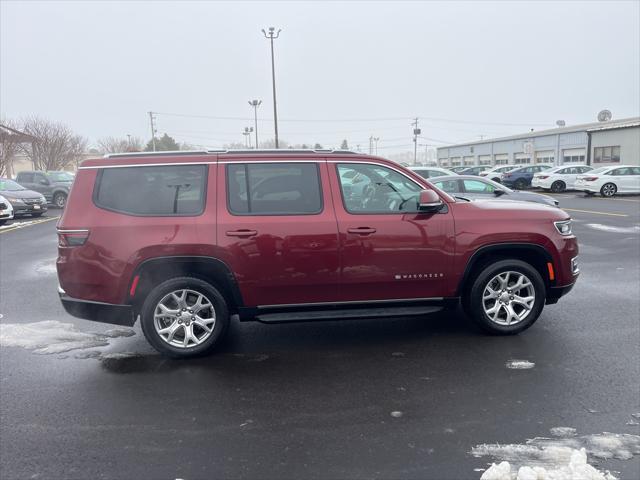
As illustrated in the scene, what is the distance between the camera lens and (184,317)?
477 centimetres

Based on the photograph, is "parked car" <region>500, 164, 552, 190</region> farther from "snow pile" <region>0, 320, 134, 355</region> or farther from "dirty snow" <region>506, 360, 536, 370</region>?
"snow pile" <region>0, 320, 134, 355</region>

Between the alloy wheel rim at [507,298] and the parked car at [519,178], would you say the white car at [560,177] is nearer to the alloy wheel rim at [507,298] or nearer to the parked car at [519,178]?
the parked car at [519,178]

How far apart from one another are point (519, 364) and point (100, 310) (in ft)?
12.6

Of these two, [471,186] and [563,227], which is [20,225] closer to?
[471,186]

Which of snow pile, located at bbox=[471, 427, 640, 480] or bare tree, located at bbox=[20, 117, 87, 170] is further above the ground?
bare tree, located at bbox=[20, 117, 87, 170]

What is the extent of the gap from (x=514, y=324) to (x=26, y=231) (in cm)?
1501

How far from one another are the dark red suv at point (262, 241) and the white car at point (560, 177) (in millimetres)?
25374

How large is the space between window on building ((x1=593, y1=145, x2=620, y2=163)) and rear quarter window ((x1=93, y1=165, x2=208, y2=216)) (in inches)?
1507

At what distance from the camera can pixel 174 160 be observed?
4.77m

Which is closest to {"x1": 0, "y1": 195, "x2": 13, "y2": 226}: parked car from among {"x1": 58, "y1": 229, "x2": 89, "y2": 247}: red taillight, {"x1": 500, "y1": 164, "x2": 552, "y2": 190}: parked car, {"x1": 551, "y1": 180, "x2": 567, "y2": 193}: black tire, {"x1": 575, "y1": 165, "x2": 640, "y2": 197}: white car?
{"x1": 58, "y1": 229, "x2": 89, "y2": 247}: red taillight

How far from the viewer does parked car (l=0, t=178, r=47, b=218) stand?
18703mm

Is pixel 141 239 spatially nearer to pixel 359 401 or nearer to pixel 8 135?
pixel 359 401

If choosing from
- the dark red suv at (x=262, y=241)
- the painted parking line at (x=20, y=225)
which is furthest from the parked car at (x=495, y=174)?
the dark red suv at (x=262, y=241)

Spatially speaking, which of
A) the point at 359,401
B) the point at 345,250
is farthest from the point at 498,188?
the point at 359,401
